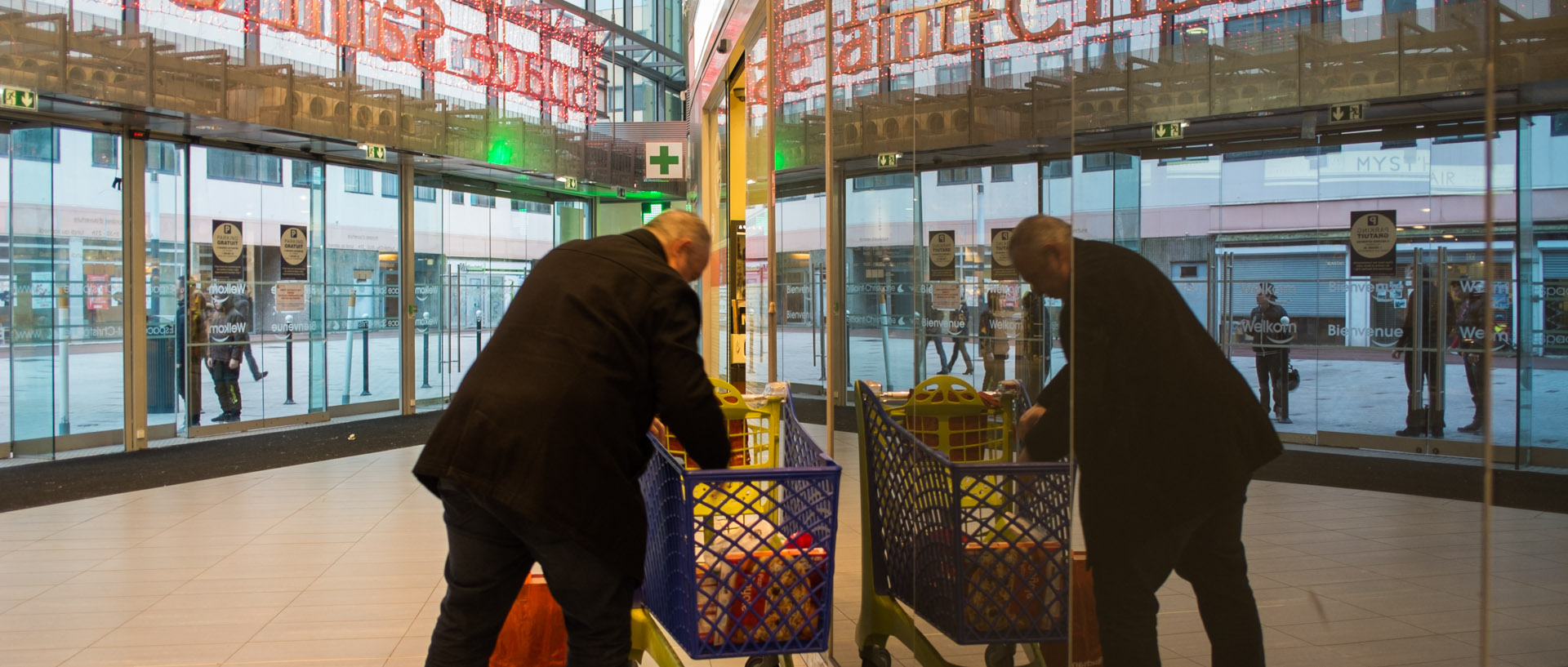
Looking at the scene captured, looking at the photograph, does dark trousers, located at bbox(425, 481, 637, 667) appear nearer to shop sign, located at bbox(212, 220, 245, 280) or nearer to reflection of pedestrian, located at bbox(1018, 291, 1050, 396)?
reflection of pedestrian, located at bbox(1018, 291, 1050, 396)

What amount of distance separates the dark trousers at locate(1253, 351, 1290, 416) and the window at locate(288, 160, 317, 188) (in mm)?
11385

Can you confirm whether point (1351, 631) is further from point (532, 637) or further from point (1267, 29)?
point (532, 637)

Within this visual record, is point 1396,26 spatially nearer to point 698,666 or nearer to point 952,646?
point 952,646

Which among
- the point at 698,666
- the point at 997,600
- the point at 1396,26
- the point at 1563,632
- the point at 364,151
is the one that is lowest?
the point at 698,666

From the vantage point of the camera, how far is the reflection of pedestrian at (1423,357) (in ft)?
2.65

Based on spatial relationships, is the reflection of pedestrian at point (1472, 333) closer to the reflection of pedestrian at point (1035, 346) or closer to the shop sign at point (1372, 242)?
the shop sign at point (1372, 242)

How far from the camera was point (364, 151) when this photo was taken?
10.7 m

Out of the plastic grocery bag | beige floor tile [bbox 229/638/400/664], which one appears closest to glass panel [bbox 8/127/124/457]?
beige floor tile [bbox 229/638/400/664]

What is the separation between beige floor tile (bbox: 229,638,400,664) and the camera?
11.2 ft

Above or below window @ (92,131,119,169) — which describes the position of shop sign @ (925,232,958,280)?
below

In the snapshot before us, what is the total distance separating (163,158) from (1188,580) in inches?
407

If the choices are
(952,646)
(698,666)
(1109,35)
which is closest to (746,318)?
(698,666)

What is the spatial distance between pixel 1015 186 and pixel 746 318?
202 inches

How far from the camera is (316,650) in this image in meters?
3.50
